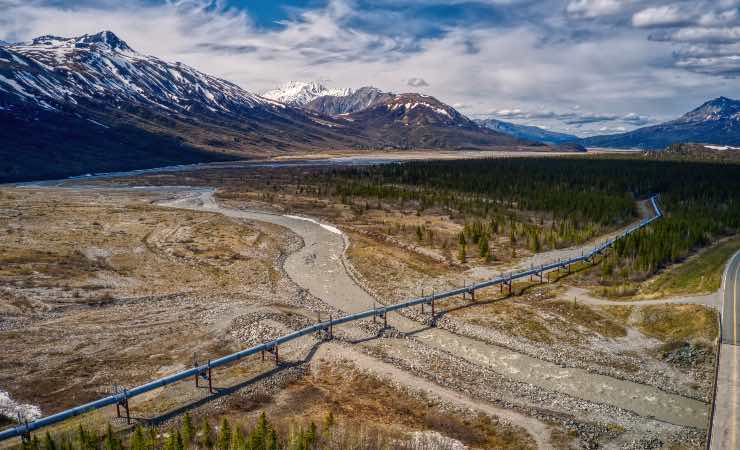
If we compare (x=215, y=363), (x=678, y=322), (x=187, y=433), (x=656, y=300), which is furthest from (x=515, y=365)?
(x=187, y=433)

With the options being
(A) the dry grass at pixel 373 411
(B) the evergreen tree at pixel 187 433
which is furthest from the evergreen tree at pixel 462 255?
(B) the evergreen tree at pixel 187 433

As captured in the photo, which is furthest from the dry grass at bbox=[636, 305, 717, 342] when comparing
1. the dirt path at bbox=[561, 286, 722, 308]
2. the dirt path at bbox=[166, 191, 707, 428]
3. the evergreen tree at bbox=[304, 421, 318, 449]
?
the evergreen tree at bbox=[304, 421, 318, 449]

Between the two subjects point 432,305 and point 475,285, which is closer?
point 432,305

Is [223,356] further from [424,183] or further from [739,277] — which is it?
[424,183]

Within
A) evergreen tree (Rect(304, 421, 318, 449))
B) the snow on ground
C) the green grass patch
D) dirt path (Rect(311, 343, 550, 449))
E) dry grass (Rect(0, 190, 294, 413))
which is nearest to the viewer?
evergreen tree (Rect(304, 421, 318, 449))

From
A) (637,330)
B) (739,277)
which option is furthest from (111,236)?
(739,277)

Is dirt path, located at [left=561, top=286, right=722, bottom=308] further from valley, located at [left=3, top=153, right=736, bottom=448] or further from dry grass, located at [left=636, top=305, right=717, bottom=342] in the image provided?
dry grass, located at [left=636, top=305, right=717, bottom=342]
